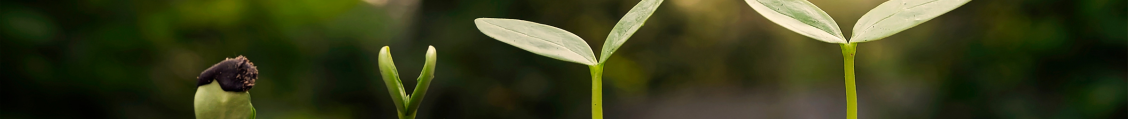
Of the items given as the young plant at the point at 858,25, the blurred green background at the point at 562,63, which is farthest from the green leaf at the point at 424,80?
the blurred green background at the point at 562,63

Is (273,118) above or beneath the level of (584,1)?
beneath

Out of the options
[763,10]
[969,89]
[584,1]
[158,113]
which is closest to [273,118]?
[158,113]

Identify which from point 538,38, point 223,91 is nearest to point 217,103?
point 223,91

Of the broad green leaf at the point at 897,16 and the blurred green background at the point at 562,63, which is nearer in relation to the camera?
the broad green leaf at the point at 897,16

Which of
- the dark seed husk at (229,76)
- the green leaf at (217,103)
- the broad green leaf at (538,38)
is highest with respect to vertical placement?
the broad green leaf at (538,38)

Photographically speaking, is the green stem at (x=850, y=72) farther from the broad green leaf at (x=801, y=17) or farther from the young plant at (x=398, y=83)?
the young plant at (x=398, y=83)

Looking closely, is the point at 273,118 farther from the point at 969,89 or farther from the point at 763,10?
the point at 969,89
